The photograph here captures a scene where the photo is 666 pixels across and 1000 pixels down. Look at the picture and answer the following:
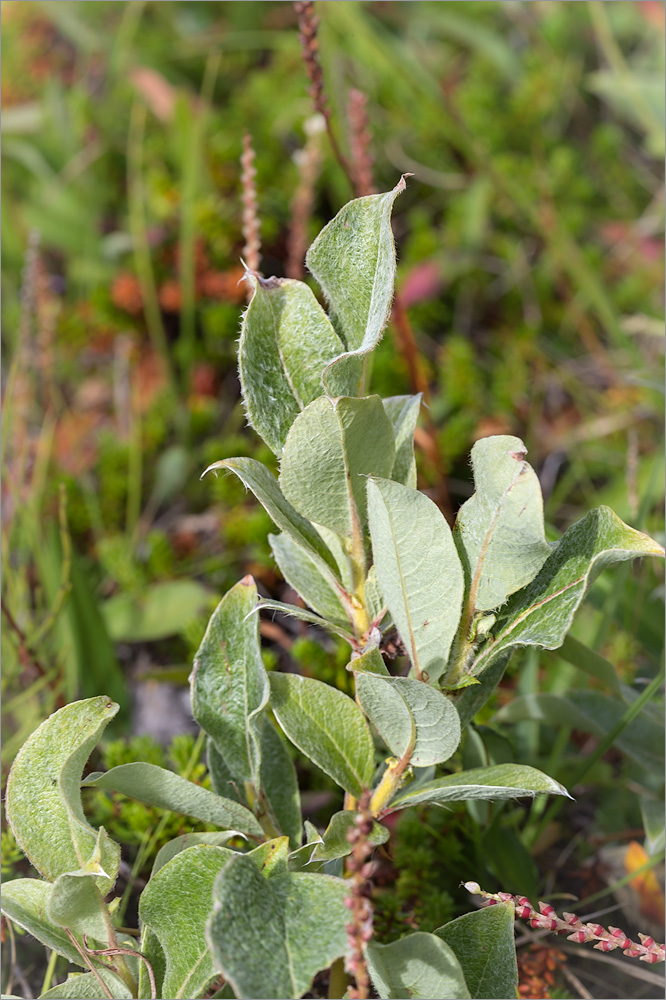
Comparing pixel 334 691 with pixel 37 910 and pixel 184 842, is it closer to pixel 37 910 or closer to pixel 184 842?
pixel 184 842

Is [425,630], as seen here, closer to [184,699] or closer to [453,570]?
[453,570]

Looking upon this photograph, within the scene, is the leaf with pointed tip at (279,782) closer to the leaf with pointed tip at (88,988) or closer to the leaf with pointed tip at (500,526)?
the leaf with pointed tip at (88,988)

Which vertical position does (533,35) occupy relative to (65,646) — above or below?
above

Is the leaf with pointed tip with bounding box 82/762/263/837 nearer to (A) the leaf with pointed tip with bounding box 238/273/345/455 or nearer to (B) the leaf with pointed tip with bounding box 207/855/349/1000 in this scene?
(B) the leaf with pointed tip with bounding box 207/855/349/1000

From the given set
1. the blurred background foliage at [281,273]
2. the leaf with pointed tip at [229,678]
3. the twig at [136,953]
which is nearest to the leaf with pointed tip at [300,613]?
the leaf with pointed tip at [229,678]

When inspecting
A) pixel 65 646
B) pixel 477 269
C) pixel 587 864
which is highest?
pixel 477 269

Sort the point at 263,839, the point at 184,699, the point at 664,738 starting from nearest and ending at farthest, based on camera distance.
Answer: the point at 263,839 < the point at 664,738 < the point at 184,699

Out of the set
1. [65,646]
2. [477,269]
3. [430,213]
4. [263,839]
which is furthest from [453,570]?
[430,213]
